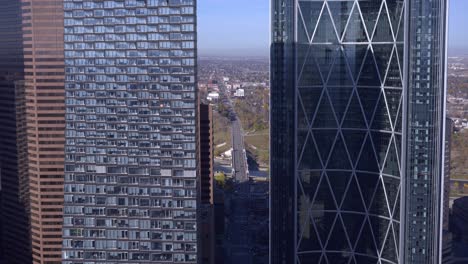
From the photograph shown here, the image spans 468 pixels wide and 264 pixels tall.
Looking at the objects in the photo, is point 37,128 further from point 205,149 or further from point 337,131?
point 337,131

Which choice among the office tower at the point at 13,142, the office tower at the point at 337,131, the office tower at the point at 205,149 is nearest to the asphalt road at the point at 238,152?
the office tower at the point at 205,149

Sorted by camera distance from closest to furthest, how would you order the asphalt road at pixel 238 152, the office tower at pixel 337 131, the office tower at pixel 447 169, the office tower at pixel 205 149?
the office tower at pixel 337 131
the office tower at pixel 447 169
the office tower at pixel 205 149
the asphalt road at pixel 238 152

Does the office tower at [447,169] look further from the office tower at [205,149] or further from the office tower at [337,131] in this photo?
the office tower at [205,149]

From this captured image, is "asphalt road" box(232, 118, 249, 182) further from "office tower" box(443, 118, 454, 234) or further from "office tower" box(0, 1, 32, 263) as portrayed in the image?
"office tower" box(0, 1, 32, 263)

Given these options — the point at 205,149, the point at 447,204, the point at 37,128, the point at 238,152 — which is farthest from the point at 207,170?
the point at 447,204

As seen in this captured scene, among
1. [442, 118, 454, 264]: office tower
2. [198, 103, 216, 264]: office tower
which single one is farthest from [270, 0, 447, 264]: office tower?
[442, 118, 454, 264]: office tower

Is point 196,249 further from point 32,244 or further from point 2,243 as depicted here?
point 2,243
